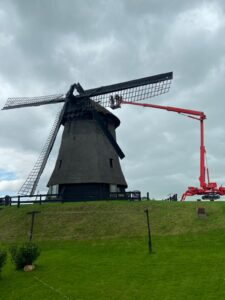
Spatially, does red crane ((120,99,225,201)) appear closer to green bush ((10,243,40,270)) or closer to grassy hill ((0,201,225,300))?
grassy hill ((0,201,225,300))

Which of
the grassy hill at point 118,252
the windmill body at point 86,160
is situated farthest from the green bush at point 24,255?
the windmill body at point 86,160

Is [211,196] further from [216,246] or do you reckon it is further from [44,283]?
[44,283]

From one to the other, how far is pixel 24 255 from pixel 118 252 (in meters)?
5.95

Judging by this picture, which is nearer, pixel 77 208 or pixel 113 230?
pixel 113 230

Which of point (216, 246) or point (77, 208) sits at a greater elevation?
point (77, 208)

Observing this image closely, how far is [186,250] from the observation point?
2261cm

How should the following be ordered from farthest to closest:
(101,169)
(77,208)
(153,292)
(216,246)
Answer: (101,169) < (77,208) < (216,246) < (153,292)

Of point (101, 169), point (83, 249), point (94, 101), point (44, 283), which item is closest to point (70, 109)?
point (94, 101)

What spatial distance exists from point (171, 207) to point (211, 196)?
9.97 metres

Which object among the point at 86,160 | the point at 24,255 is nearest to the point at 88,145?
the point at 86,160

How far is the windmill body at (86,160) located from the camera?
3741cm

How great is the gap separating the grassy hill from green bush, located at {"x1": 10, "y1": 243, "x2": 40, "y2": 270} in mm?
543

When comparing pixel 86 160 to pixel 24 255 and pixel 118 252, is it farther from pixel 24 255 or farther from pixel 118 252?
pixel 24 255

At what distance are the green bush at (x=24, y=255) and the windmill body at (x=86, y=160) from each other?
599 inches
